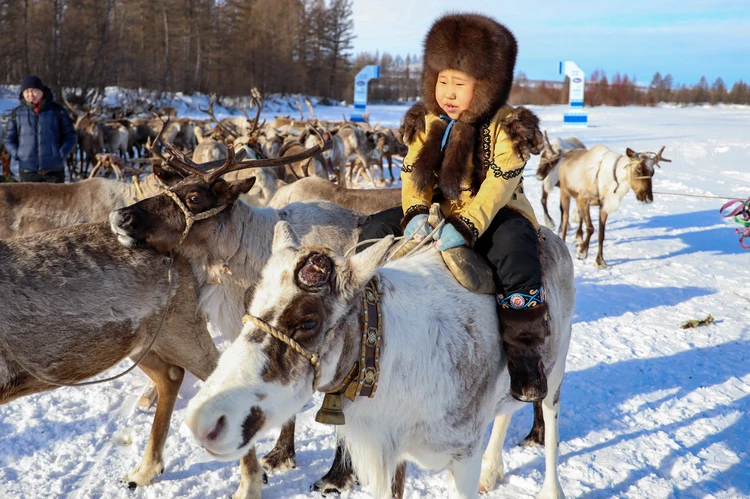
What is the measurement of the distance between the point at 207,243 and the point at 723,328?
5.16 meters

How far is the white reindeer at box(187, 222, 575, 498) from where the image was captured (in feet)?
4.72

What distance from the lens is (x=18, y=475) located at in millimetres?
2971

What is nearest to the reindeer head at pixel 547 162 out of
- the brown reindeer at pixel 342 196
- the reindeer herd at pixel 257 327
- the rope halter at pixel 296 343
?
the brown reindeer at pixel 342 196

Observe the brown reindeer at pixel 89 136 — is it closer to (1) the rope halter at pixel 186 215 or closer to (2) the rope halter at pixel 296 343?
(1) the rope halter at pixel 186 215

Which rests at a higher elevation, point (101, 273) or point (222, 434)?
point (101, 273)

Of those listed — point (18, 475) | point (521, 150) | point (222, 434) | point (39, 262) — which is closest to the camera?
point (222, 434)

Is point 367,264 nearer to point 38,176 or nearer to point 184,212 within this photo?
point 184,212

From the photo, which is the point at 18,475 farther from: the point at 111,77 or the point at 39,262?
the point at 111,77

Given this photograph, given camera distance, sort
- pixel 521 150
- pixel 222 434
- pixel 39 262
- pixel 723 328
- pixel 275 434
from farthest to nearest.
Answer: pixel 723 328
pixel 275 434
pixel 39 262
pixel 521 150
pixel 222 434

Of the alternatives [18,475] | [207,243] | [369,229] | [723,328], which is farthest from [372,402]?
[723,328]

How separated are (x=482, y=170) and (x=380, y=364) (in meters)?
1.14

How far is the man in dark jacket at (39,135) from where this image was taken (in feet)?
21.5

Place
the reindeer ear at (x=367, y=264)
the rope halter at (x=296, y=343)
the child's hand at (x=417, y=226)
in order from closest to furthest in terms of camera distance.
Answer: the rope halter at (x=296, y=343) < the reindeer ear at (x=367, y=264) < the child's hand at (x=417, y=226)

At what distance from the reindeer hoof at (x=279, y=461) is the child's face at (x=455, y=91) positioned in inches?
86.1
